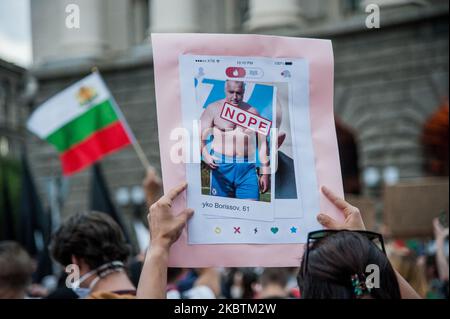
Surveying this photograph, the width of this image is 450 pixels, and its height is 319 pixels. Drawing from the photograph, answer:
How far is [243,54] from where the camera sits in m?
2.55

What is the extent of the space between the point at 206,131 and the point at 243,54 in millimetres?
244

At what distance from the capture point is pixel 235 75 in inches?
100

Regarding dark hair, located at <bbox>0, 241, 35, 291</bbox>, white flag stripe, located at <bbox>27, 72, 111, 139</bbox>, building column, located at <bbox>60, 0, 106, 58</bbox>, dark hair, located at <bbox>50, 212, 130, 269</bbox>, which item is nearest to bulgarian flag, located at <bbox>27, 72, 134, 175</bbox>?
white flag stripe, located at <bbox>27, 72, 111, 139</bbox>

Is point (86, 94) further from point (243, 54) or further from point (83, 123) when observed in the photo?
point (243, 54)

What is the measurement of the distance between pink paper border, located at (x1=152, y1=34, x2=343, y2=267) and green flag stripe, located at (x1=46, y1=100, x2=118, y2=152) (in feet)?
14.7

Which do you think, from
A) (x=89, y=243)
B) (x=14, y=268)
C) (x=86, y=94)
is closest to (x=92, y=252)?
(x=89, y=243)

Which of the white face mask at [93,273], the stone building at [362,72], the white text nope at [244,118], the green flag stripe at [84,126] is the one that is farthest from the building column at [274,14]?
the white text nope at [244,118]

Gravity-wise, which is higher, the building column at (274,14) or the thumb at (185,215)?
the building column at (274,14)

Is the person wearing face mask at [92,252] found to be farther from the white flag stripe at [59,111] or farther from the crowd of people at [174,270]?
the white flag stripe at [59,111]

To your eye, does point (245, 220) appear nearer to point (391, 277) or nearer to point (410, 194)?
point (391, 277)

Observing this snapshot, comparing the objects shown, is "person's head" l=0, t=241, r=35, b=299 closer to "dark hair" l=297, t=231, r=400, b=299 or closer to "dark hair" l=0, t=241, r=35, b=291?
"dark hair" l=0, t=241, r=35, b=291

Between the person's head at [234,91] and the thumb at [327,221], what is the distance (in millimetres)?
385

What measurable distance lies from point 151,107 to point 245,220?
12779mm

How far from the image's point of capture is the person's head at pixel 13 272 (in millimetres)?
3531
